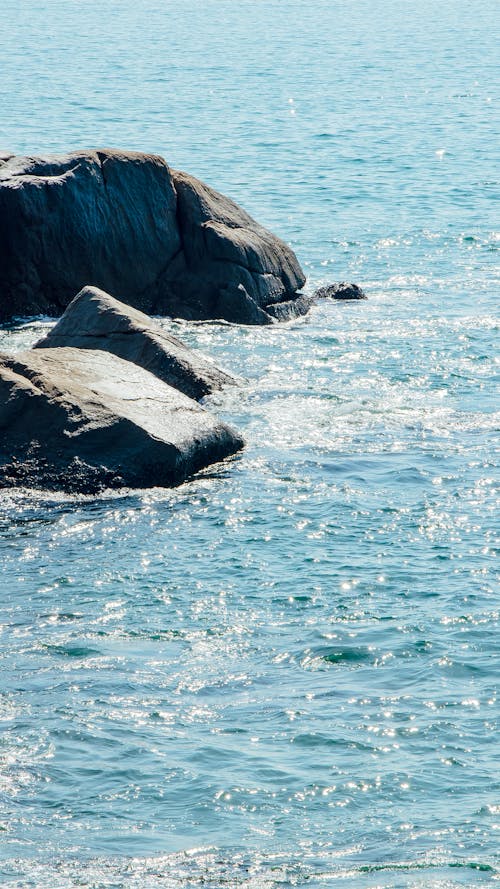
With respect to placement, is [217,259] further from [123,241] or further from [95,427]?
[95,427]

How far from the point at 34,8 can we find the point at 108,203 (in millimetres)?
74441

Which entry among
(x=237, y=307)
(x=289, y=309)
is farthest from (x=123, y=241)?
(x=289, y=309)

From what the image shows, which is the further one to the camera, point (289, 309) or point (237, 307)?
point (289, 309)

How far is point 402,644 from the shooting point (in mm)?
11891

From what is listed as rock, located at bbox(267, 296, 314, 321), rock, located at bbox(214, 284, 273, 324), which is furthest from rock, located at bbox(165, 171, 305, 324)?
rock, located at bbox(267, 296, 314, 321)

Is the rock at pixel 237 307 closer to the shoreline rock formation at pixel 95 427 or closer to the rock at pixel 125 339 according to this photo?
the rock at pixel 125 339

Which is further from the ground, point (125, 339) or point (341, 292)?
point (125, 339)

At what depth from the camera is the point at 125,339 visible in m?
17.7

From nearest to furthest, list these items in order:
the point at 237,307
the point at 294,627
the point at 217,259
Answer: the point at 294,627 < the point at 217,259 < the point at 237,307

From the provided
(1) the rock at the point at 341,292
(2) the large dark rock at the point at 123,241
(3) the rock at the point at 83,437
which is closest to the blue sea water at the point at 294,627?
(3) the rock at the point at 83,437

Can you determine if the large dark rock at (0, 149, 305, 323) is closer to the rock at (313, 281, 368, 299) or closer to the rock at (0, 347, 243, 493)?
the rock at (313, 281, 368, 299)

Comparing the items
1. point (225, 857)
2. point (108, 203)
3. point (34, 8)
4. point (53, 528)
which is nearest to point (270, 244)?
point (108, 203)

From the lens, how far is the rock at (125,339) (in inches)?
693

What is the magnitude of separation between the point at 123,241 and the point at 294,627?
10.7m
